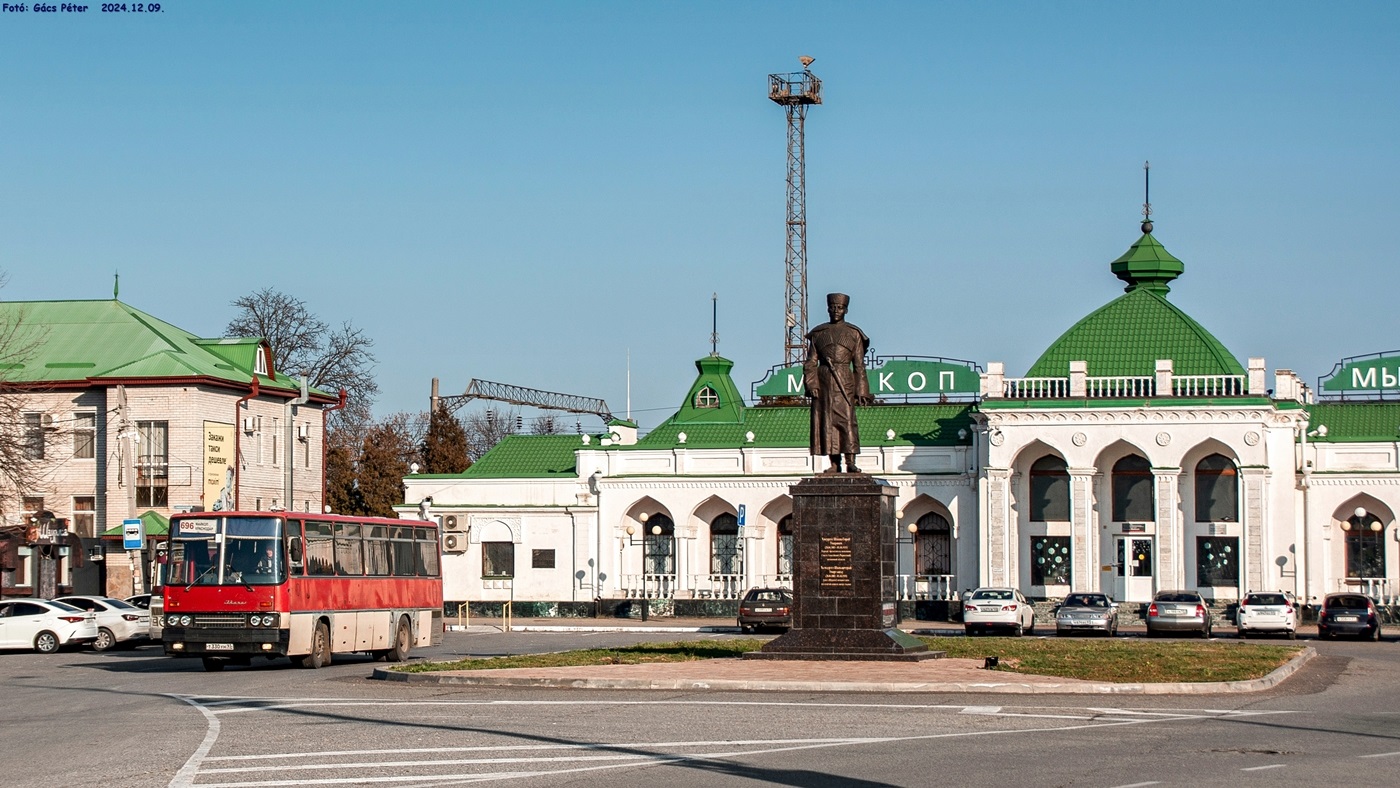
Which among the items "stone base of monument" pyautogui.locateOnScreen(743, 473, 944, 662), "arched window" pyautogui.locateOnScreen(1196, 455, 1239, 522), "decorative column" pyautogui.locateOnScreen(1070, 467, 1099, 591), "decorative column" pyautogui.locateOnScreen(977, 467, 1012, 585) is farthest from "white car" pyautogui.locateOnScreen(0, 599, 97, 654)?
"arched window" pyautogui.locateOnScreen(1196, 455, 1239, 522)

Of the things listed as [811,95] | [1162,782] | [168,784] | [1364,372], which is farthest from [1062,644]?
[811,95]

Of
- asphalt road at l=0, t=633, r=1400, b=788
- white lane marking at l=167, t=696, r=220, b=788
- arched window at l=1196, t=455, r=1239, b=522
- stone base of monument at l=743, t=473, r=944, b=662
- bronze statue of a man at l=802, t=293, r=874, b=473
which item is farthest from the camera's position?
arched window at l=1196, t=455, r=1239, b=522

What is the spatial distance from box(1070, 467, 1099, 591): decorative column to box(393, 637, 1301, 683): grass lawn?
65.5ft

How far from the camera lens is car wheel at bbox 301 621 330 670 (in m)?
31.0

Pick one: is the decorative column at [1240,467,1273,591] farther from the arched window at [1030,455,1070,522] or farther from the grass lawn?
the grass lawn

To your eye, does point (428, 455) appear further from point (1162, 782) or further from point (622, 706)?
point (1162, 782)

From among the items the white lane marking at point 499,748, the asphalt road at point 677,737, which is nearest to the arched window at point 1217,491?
the asphalt road at point 677,737

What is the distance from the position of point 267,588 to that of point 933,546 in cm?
3375

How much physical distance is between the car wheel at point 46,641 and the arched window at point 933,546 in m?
29.3

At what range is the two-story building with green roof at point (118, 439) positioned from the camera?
176 ft

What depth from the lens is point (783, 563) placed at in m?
61.2

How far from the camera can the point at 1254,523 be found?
176 feet

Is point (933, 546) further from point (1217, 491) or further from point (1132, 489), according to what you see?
point (1217, 491)

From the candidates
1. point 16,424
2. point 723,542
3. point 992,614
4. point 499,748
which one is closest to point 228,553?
point 499,748
